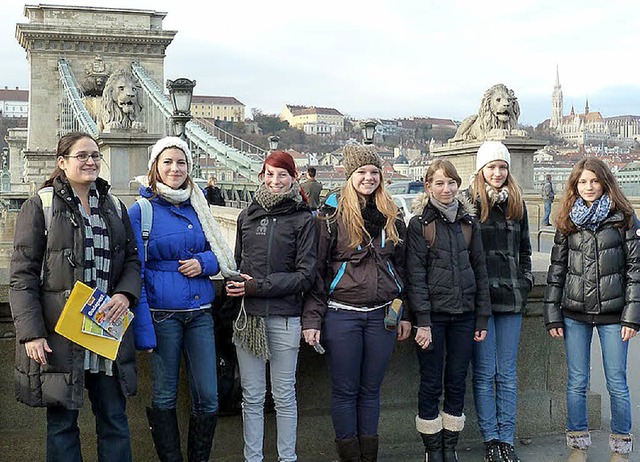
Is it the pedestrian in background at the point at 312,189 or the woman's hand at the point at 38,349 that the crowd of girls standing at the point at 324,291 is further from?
the pedestrian in background at the point at 312,189

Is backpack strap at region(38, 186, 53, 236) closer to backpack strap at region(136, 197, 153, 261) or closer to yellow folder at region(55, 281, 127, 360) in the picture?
yellow folder at region(55, 281, 127, 360)

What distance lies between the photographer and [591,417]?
4949mm

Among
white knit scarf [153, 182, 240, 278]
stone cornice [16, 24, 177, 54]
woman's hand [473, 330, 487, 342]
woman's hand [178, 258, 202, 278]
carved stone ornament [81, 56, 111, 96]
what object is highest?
stone cornice [16, 24, 177, 54]

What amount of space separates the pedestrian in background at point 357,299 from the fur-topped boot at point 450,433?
0.50m

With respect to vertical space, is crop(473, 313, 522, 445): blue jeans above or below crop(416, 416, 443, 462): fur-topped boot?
above

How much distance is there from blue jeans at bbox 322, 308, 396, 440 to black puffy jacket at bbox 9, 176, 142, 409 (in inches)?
48.3

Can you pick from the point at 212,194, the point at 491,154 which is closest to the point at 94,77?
the point at 212,194

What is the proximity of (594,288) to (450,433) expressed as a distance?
111 cm

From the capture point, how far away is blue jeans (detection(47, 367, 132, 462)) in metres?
3.36

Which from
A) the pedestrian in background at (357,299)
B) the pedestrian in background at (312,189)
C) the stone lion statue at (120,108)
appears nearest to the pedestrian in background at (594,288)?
the pedestrian in background at (357,299)

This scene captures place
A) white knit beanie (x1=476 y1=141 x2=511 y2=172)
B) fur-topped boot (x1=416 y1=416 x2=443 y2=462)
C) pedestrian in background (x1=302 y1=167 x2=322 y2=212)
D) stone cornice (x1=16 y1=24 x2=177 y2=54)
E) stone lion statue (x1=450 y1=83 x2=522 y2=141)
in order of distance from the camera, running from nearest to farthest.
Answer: fur-topped boot (x1=416 y1=416 x2=443 y2=462) < white knit beanie (x1=476 y1=141 x2=511 y2=172) < stone lion statue (x1=450 y1=83 x2=522 y2=141) < pedestrian in background (x1=302 y1=167 x2=322 y2=212) < stone cornice (x1=16 y1=24 x2=177 y2=54)

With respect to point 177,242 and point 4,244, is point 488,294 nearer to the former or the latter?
point 177,242

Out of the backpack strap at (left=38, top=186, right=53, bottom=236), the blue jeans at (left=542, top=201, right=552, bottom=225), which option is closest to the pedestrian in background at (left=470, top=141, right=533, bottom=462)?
the backpack strap at (left=38, top=186, right=53, bottom=236)

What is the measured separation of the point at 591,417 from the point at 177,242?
9.73 ft
